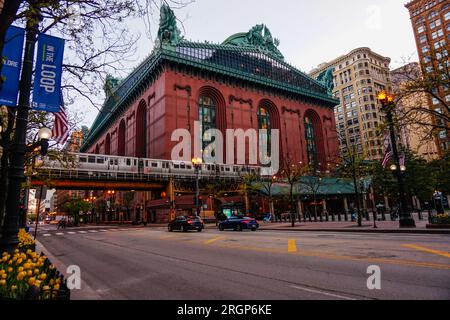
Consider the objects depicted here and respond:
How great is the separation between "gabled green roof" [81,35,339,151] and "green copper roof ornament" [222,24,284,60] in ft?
2.55

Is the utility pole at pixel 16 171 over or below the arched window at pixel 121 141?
below

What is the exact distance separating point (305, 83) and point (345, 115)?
2953cm

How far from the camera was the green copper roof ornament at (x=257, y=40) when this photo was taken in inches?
3190

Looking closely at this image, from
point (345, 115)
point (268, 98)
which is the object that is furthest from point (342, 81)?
point (268, 98)

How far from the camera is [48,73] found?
23.7 ft

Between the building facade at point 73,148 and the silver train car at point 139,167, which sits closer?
the building facade at point 73,148

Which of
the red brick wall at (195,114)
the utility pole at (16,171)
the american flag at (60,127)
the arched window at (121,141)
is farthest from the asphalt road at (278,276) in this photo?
the arched window at (121,141)

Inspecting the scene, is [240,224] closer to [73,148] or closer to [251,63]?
[73,148]

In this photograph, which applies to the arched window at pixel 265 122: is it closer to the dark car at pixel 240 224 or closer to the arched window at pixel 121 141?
the arched window at pixel 121 141

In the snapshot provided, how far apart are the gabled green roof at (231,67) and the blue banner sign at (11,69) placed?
156ft

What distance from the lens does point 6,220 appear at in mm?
6113

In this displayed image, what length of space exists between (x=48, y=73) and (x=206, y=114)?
56300 mm

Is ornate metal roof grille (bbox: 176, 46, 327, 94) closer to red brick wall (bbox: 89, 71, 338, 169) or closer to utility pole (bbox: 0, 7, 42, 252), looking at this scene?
red brick wall (bbox: 89, 71, 338, 169)
